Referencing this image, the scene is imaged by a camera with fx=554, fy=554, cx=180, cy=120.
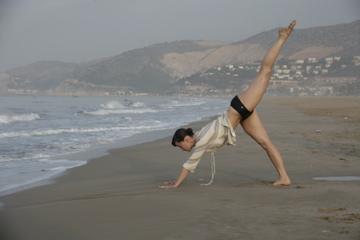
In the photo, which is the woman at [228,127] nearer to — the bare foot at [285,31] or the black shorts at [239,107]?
the black shorts at [239,107]

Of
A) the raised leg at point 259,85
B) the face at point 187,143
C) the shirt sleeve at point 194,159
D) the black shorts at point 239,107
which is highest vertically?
the raised leg at point 259,85

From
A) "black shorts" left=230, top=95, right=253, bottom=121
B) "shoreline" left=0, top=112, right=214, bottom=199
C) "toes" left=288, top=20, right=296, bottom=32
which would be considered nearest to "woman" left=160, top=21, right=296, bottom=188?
"black shorts" left=230, top=95, right=253, bottom=121

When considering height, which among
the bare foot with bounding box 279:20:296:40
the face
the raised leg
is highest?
the bare foot with bounding box 279:20:296:40

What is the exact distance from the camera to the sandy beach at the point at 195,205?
356 cm

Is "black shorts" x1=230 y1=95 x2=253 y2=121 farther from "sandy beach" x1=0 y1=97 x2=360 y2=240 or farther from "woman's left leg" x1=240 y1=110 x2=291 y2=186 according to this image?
"sandy beach" x1=0 y1=97 x2=360 y2=240

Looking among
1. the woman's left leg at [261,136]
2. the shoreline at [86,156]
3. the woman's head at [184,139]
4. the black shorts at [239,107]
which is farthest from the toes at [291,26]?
the shoreline at [86,156]

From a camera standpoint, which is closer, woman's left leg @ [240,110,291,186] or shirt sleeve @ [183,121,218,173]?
shirt sleeve @ [183,121,218,173]

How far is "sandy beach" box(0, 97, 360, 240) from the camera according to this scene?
3.56 m

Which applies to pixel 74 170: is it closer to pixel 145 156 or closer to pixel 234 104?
pixel 145 156

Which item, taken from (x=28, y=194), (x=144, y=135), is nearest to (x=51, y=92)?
(x=144, y=135)

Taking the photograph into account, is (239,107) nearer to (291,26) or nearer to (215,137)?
(215,137)

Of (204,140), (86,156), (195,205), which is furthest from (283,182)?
(86,156)

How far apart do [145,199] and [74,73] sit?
352ft

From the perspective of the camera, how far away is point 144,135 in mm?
14320
